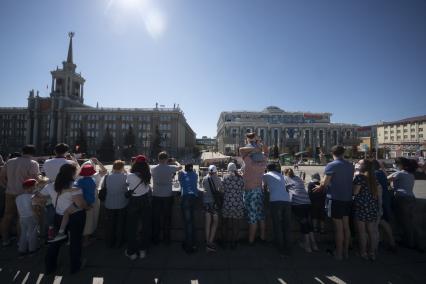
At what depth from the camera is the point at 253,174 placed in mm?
5453

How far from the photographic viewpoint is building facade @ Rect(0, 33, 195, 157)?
91562mm

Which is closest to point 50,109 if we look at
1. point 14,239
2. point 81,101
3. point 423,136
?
point 81,101

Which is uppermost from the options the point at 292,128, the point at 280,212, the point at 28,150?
the point at 292,128

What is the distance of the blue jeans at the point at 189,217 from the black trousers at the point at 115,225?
1335 mm

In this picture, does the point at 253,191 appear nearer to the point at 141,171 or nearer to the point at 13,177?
the point at 141,171

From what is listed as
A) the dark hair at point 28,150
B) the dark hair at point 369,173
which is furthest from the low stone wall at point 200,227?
the dark hair at point 28,150

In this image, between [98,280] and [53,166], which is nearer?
[98,280]

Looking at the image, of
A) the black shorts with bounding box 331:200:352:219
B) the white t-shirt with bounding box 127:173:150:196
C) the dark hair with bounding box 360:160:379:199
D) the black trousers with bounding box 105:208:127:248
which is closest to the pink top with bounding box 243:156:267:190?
the black shorts with bounding box 331:200:352:219

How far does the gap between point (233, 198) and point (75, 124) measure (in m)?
104

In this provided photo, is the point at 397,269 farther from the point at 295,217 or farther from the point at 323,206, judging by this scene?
the point at 295,217

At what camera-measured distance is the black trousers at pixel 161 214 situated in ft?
17.9

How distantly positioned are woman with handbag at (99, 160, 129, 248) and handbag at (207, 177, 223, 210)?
1853mm

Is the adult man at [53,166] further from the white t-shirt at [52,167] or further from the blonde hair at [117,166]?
the blonde hair at [117,166]

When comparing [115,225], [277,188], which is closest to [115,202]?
[115,225]
